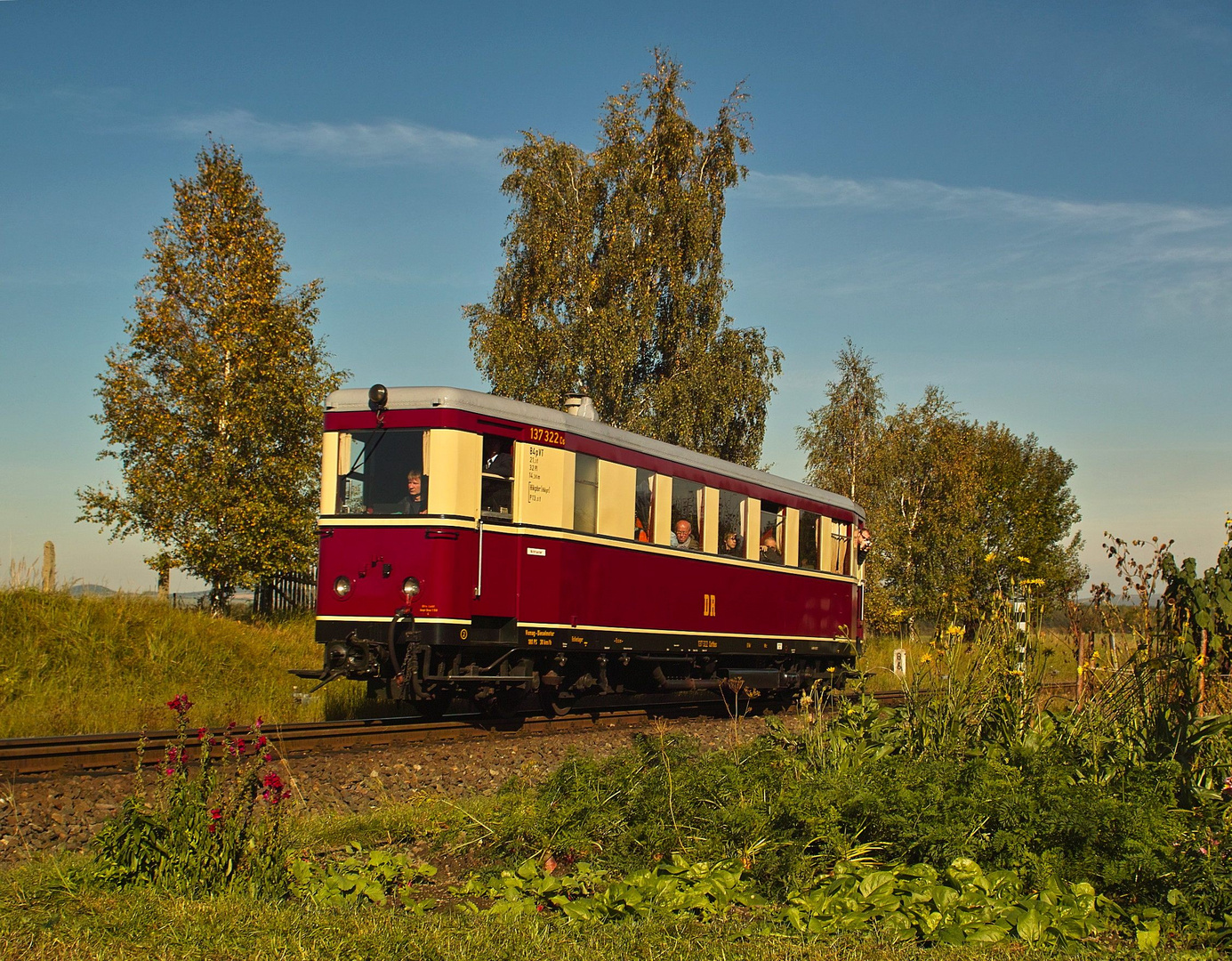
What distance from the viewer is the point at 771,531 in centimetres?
1631

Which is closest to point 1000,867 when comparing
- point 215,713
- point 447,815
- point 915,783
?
point 915,783

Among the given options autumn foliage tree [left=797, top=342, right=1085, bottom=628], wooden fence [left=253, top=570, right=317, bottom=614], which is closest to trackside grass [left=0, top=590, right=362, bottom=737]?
wooden fence [left=253, top=570, right=317, bottom=614]

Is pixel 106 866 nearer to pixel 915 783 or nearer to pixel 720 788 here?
pixel 720 788

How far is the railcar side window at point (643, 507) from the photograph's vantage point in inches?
532

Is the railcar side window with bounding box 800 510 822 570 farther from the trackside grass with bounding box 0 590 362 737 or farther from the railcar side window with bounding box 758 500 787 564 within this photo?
the trackside grass with bounding box 0 590 362 737

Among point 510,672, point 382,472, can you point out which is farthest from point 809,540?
point 382,472

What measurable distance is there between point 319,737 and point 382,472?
2743mm

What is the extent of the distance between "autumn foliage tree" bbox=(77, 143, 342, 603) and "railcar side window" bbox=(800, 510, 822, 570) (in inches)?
415

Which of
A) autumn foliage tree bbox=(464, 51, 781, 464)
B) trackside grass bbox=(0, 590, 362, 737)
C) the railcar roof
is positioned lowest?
trackside grass bbox=(0, 590, 362, 737)

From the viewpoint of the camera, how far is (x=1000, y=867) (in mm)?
5465

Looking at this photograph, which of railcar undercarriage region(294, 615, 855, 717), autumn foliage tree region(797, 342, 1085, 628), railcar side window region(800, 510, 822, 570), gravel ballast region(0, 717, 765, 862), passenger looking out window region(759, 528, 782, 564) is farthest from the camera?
autumn foliage tree region(797, 342, 1085, 628)

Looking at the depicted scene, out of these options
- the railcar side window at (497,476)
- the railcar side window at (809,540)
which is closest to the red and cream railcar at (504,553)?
the railcar side window at (497,476)

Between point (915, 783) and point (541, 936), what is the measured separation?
7.80 feet

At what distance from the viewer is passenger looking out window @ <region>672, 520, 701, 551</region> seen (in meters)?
14.3
